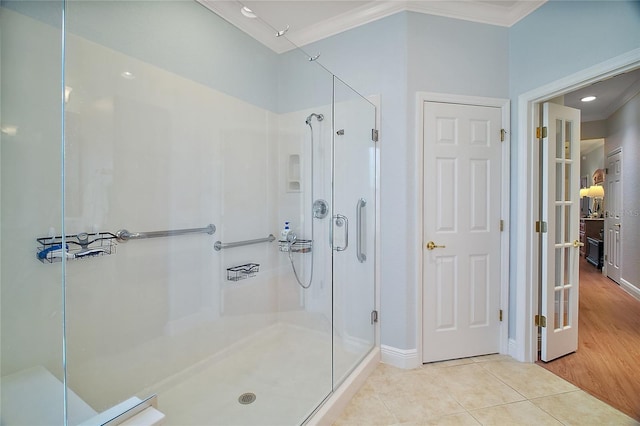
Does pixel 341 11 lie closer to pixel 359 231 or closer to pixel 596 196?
pixel 359 231

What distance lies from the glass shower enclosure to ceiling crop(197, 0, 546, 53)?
0.30ft

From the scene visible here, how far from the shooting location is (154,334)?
1.77 metres

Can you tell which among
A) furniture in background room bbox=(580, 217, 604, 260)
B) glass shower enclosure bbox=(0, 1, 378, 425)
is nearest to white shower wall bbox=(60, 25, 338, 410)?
glass shower enclosure bbox=(0, 1, 378, 425)

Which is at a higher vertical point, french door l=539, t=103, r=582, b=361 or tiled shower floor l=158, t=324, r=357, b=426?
french door l=539, t=103, r=582, b=361

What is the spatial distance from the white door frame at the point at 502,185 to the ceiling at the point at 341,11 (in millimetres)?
616

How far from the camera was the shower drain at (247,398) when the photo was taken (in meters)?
1.69

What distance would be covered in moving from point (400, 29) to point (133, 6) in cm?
173

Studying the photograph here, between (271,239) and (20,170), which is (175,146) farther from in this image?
(271,239)

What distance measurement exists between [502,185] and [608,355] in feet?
5.23

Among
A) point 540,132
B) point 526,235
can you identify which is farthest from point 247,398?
point 540,132

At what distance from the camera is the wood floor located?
187cm

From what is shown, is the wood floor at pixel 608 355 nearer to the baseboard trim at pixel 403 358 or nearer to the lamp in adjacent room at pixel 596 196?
the baseboard trim at pixel 403 358

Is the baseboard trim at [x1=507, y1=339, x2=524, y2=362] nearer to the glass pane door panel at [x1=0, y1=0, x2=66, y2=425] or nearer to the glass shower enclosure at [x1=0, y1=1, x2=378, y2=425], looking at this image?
the glass shower enclosure at [x1=0, y1=1, x2=378, y2=425]

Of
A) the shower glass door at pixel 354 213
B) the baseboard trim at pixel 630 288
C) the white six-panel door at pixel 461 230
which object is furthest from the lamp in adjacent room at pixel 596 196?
the shower glass door at pixel 354 213
